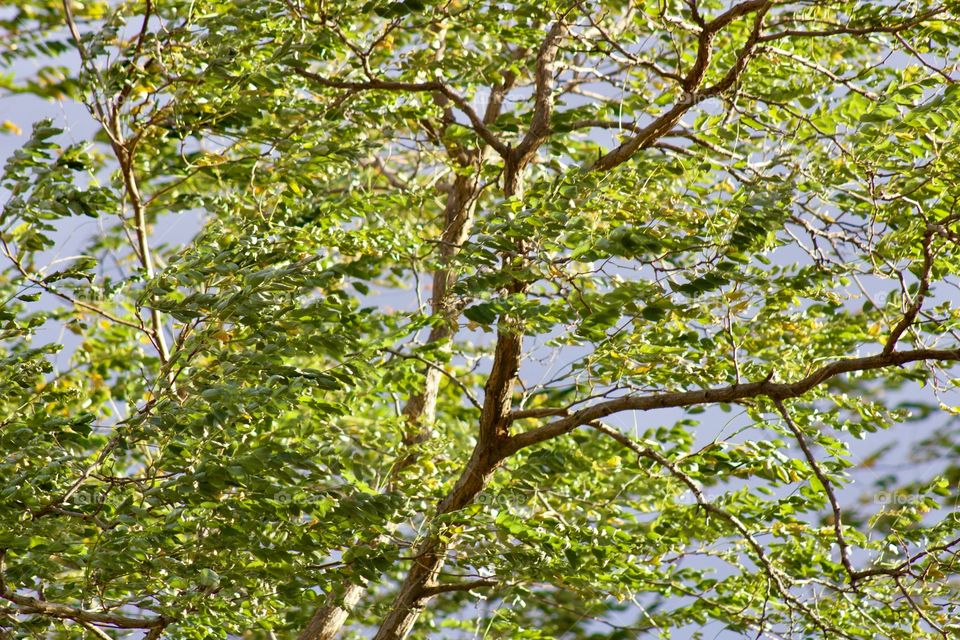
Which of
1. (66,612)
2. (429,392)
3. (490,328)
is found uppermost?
(429,392)

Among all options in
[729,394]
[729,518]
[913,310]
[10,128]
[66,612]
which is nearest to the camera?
[913,310]

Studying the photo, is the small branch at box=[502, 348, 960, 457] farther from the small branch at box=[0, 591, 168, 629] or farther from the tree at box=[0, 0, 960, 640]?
the small branch at box=[0, 591, 168, 629]

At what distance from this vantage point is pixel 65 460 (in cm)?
371

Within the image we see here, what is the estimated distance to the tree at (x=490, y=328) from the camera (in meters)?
3.77

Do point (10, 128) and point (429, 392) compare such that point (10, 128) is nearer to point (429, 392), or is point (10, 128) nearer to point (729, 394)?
point (429, 392)

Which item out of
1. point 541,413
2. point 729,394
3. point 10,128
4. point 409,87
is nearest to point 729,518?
A: point 729,394

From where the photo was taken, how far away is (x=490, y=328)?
4000mm

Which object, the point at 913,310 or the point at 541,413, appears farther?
the point at 541,413

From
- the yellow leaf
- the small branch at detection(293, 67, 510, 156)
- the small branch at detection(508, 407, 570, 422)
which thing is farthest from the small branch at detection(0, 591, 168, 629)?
the yellow leaf

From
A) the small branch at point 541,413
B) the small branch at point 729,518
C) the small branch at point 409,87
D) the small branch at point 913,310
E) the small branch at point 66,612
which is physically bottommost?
the small branch at point 66,612

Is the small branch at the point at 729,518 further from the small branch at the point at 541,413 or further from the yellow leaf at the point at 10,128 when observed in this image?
the yellow leaf at the point at 10,128

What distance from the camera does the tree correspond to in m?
3.77

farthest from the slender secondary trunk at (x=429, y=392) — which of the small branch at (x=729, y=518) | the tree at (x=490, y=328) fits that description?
the small branch at (x=729, y=518)

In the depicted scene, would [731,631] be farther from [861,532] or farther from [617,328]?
[617,328]
